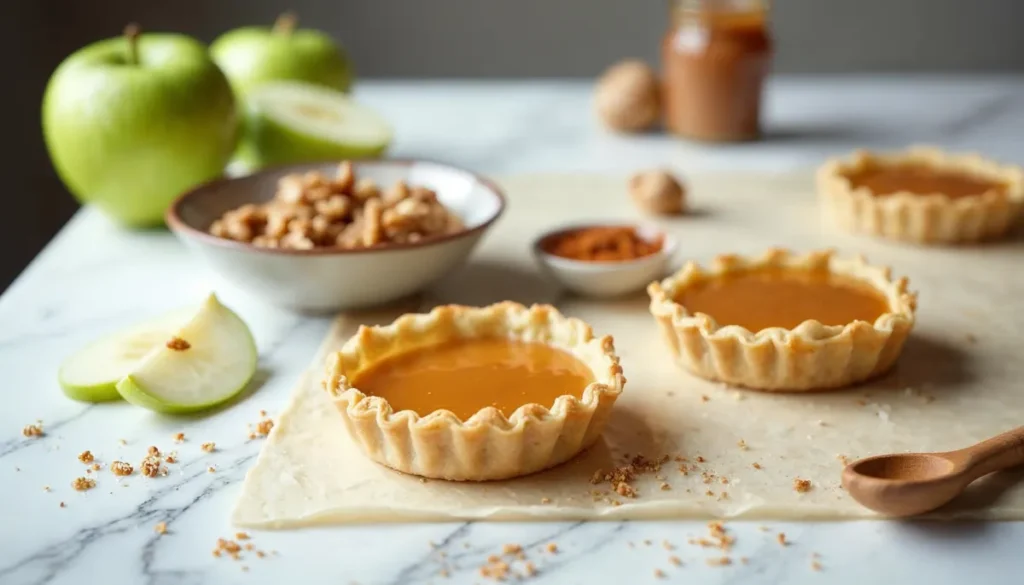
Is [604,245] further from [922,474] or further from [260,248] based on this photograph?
[922,474]

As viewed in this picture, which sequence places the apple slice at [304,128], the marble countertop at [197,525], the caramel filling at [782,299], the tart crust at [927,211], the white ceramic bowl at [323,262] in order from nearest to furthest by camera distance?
the marble countertop at [197,525] → the caramel filling at [782,299] → the white ceramic bowl at [323,262] → the tart crust at [927,211] → the apple slice at [304,128]

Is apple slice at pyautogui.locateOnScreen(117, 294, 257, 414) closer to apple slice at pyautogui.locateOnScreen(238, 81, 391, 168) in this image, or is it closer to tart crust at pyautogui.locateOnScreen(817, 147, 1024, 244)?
apple slice at pyautogui.locateOnScreen(238, 81, 391, 168)

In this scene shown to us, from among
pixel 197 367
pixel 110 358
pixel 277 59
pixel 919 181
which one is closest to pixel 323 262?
pixel 197 367

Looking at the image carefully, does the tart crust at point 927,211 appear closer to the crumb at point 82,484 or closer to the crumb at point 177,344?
the crumb at point 177,344

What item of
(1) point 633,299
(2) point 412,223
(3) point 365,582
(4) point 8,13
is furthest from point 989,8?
(3) point 365,582

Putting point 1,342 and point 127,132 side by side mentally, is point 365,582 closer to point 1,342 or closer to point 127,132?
point 1,342

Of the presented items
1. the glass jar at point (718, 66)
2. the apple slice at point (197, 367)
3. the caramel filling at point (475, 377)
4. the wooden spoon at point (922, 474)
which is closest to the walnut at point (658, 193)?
the glass jar at point (718, 66)
